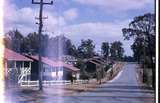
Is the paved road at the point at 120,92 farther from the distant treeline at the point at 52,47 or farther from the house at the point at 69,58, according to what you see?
the house at the point at 69,58

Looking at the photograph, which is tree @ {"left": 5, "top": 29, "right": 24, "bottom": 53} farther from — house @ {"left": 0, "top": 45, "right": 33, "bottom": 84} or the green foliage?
the green foliage

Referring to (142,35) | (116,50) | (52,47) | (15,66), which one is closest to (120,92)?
(116,50)

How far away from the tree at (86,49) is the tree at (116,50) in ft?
0.46

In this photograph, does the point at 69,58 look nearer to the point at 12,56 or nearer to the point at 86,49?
the point at 86,49

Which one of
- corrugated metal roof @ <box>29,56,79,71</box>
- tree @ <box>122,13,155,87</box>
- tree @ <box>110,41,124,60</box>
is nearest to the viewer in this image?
tree @ <box>122,13,155,87</box>

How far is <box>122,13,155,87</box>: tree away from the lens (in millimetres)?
2199

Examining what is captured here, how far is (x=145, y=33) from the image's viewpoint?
7.69ft

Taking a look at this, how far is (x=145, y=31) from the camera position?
2.35 m

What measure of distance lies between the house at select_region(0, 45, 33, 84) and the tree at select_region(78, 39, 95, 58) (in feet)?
1.19

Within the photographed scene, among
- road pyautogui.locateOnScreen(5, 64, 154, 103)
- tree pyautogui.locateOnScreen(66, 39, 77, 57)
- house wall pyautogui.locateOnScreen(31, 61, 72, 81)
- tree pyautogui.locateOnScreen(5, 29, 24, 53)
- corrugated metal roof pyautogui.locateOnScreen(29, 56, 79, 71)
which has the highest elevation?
tree pyautogui.locateOnScreen(5, 29, 24, 53)

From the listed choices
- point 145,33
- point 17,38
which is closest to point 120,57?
point 145,33

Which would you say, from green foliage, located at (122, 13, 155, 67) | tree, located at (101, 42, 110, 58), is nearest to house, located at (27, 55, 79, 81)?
tree, located at (101, 42, 110, 58)

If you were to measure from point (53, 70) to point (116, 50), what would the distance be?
1.55 feet

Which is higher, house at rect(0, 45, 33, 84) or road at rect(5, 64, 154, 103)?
house at rect(0, 45, 33, 84)
